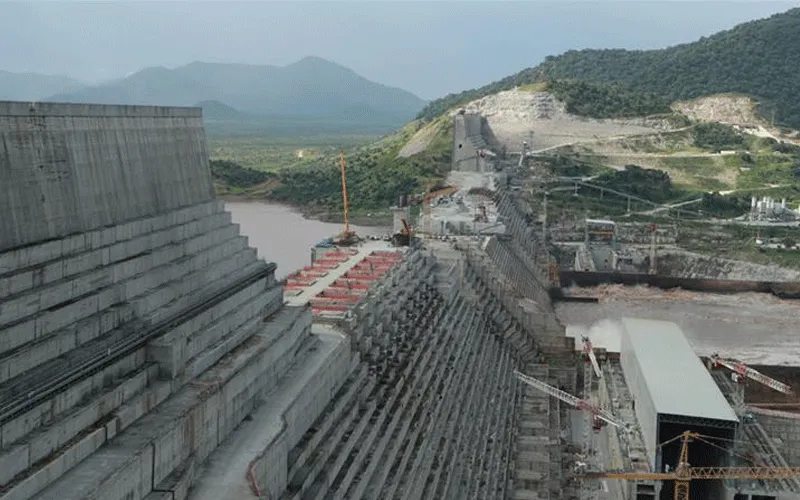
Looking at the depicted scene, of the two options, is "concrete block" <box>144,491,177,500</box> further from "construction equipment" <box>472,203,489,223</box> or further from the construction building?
"construction equipment" <box>472,203,489,223</box>

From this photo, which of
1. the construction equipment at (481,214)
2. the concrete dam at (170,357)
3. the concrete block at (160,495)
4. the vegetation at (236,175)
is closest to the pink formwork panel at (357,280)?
the concrete dam at (170,357)

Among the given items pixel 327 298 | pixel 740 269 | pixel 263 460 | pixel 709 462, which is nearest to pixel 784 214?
pixel 740 269

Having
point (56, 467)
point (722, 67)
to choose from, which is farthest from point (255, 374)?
point (722, 67)

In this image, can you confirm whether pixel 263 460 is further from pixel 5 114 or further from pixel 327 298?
pixel 327 298

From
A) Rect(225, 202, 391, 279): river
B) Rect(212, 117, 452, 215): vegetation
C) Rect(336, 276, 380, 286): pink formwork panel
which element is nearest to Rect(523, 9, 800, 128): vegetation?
Rect(212, 117, 452, 215): vegetation

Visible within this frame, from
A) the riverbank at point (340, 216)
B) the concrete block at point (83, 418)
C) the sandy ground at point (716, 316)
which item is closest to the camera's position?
the concrete block at point (83, 418)

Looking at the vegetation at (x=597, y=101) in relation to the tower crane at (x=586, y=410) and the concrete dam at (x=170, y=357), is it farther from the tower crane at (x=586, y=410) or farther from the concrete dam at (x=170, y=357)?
the concrete dam at (x=170, y=357)

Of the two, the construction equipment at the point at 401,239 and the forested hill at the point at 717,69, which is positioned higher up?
the forested hill at the point at 717,69
